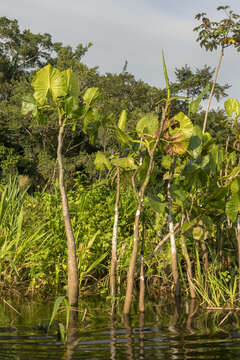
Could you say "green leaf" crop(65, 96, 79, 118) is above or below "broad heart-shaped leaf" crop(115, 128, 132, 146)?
above

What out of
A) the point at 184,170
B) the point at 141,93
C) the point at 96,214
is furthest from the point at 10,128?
the point at 184,170

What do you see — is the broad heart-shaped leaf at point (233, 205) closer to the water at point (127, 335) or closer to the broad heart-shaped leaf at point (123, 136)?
the water at point (127, 335)

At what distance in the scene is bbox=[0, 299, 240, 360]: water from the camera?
303 cm

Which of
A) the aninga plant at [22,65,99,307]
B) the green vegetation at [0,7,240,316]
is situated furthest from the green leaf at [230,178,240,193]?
the aninga plant at [22,65,99,307]

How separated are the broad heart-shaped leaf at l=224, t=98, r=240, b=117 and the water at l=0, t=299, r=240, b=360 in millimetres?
2059

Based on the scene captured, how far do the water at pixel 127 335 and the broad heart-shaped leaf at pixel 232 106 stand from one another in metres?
2.06

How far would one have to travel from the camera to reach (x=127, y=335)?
3.61 meters

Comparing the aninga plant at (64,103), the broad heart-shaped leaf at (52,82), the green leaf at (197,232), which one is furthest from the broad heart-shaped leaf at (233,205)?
the broad heart-shaped leaf at (52,82)

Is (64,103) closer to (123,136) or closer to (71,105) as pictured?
(71,105)

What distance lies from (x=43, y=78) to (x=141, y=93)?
26853 millimetres

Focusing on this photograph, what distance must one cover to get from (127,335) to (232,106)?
2.70m

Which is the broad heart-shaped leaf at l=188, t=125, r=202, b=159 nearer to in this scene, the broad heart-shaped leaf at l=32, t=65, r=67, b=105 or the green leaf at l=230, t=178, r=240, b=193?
the green leaf at l=230, t=178, r=240, b=193

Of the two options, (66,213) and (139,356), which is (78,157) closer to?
(66,213)

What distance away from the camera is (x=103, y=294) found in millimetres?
5812
